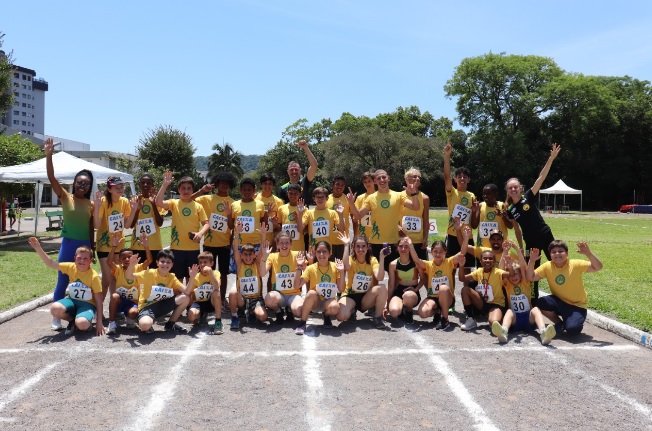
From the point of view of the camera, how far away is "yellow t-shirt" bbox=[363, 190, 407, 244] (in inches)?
298

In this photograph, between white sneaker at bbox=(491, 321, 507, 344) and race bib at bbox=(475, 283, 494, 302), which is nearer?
white sneaker at bbox=(491, 321, 507, 344)

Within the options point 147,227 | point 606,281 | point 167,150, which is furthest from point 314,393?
point 167,150

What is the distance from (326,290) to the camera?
6.79 m

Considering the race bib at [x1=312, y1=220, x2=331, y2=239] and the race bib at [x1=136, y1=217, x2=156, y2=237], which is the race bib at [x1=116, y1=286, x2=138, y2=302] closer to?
the race bib at [x1=136, y1=217, x2=156, y2=237]

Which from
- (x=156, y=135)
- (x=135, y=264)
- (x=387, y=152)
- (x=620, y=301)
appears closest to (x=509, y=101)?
(x=387, y=152)

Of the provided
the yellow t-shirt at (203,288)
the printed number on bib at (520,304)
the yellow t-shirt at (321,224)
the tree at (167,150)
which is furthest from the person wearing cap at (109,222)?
the tree at (167,150)

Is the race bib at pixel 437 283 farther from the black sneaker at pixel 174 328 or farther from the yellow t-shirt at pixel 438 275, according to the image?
the black sneaker at pixel 174 328

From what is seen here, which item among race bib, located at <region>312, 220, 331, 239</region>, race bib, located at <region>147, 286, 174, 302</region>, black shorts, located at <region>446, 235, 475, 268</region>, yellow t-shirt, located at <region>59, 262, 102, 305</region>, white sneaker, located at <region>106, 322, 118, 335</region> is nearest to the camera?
white sneaker, located at <region>106, 322, 118, 335</region>

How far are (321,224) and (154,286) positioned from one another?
2389mm

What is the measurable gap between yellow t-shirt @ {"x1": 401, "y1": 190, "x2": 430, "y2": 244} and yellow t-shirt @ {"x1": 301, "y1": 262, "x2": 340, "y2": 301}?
52.1 inches

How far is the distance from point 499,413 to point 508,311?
2.55 meters

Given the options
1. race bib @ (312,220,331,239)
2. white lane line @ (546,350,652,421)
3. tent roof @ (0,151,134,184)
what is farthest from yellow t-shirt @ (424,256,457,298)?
tent roof @ (0,151,134,184)

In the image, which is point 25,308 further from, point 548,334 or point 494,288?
point 548,334

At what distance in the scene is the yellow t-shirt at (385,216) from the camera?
7574 millimetres
